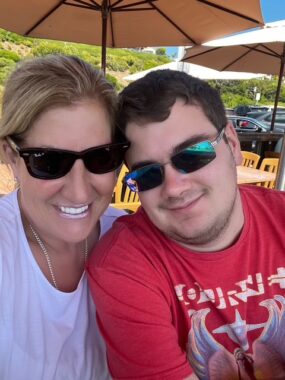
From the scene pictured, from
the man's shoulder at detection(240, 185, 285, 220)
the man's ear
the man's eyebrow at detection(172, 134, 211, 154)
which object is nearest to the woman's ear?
the man's eyebrow at detection(172, 134, 211, 154)

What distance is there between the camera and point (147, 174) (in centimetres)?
138

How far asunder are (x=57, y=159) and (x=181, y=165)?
1.37ft

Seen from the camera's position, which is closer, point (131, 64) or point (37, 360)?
point (37, 360)

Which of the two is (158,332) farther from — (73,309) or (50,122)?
(50,122)

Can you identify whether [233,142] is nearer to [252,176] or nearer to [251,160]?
[252,176]

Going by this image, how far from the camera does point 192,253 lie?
1434 millimetres

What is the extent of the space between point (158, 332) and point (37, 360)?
1.47 ft

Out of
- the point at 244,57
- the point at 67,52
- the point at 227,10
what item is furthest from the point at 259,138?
the point at 67,52

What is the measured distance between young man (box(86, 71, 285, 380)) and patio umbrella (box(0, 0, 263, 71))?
3127 millimetres

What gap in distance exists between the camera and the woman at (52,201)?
4.33ft

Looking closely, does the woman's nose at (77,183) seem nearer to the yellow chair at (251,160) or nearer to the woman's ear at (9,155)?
the woman's ear at (9,155)

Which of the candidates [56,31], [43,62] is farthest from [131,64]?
[43,62]

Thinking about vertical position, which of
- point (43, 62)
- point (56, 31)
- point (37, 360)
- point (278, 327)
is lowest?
point (37, 360)

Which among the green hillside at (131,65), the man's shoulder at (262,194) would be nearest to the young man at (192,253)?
the man's shoulder at (262,194)
